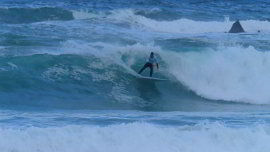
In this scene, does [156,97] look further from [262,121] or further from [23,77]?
[262,121]

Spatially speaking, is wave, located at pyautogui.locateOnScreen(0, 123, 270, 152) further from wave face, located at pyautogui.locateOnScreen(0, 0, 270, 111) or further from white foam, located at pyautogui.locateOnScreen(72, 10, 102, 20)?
white foam, located at pyautogui.locateOnScreen(72, 10, 102, 20)

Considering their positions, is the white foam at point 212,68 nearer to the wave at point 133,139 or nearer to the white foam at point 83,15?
the wave at point 133,139

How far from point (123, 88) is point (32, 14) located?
1612 cm

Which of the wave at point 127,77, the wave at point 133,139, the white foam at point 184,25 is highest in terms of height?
the white foam at point 184,25

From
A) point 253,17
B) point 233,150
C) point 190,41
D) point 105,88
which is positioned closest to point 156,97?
point 105,88

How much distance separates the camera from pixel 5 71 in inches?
726

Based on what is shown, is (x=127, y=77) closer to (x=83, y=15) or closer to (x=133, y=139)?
(x=133, y=139)

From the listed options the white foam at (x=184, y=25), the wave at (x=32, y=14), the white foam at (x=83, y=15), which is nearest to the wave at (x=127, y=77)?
the wave at (x=32, y=14)

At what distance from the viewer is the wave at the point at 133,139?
10.6 m

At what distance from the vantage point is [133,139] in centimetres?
1105

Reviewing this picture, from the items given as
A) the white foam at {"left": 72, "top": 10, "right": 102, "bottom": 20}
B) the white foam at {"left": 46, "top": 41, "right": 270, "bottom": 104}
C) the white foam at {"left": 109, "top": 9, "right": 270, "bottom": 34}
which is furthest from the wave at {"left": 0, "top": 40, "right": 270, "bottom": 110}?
the white foam at {"left": 72, "top": 10, "right": 102, "bottom": 20}

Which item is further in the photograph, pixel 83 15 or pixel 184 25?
pixel 184 25

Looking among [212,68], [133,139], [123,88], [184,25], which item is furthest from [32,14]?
[133,139]

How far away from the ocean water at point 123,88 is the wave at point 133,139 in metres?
0.02
